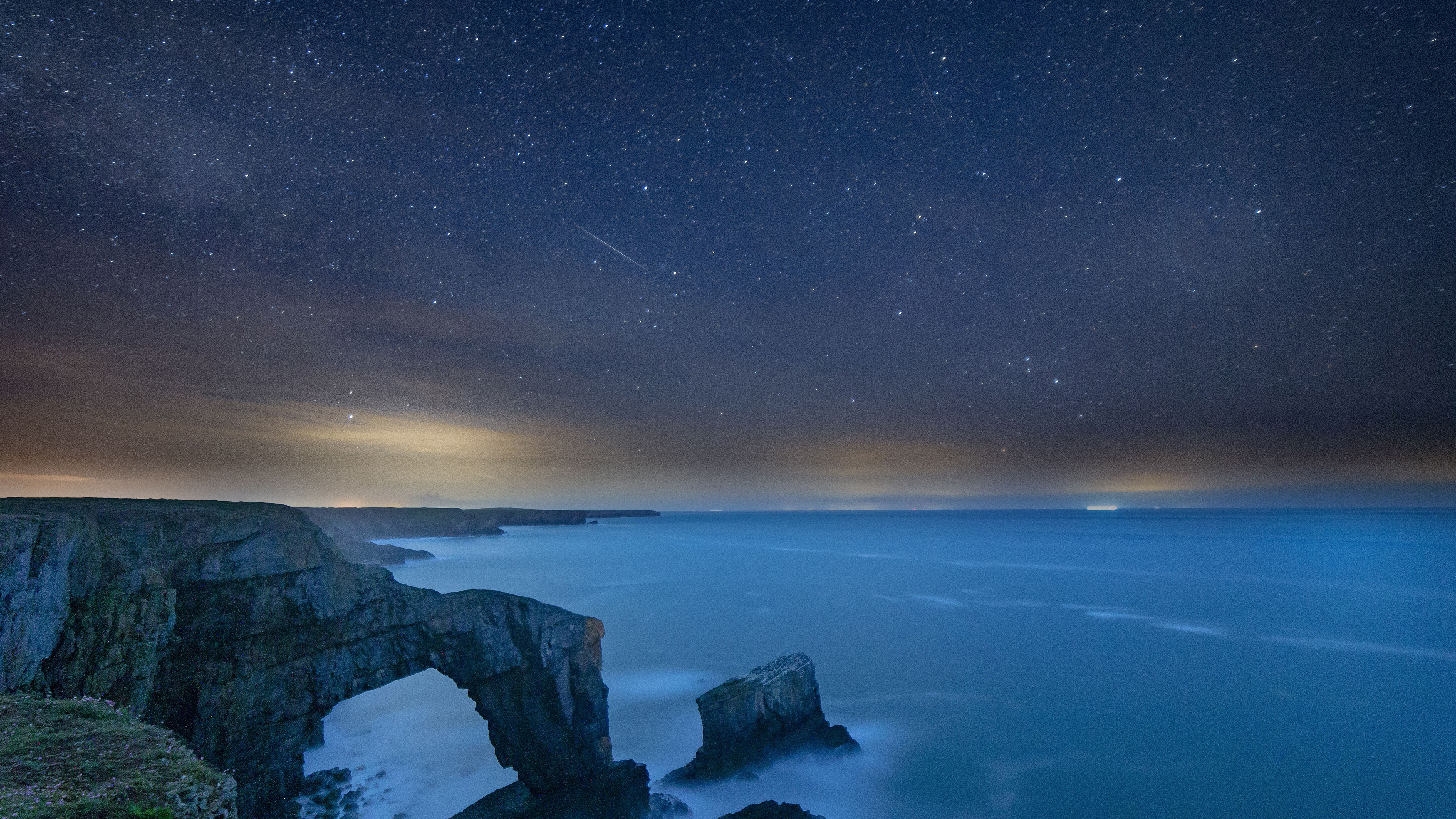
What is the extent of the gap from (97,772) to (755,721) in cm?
1308

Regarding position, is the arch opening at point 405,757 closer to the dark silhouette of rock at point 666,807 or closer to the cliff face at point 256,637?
the cliff face at point 256,637

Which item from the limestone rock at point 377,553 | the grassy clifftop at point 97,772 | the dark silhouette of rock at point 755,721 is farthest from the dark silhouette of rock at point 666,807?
the limestone rock at point 377,553

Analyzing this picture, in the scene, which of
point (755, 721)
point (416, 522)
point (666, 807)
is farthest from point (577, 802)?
point (416, 522)

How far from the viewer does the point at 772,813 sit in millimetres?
11617

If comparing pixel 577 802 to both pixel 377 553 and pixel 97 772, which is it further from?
pixel 377 553

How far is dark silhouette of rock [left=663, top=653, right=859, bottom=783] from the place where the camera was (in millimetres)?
15078

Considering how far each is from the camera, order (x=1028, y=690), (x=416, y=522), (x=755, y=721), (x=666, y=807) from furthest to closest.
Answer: (x=416, y=522)
(x=1028, y=690)
(x=755, y=721)
(x=666, y=807)

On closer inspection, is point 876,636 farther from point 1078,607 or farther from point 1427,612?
point 1427,612

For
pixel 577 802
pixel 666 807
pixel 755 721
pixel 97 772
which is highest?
pixel 97 772

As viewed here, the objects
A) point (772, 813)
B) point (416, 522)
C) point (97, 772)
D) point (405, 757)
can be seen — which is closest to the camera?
point (97, 772)

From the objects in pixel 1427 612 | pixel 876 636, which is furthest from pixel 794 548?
pixel 1427 612

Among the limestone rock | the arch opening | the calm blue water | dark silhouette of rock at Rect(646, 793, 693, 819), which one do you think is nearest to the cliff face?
dark silhouette of rock at Rect(646, 793, 693, 819)

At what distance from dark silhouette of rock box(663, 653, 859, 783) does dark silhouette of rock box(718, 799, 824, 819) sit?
3.06 metres

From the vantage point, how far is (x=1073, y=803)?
16.2 m
